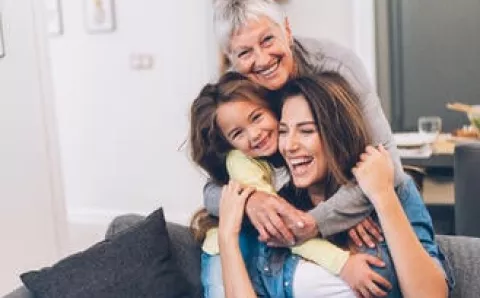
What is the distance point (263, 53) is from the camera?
5.33 feet

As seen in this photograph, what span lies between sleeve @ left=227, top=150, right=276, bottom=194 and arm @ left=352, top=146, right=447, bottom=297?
0.25 metres

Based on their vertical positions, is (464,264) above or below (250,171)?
below

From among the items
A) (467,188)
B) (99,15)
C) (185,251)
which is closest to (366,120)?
(185,251)

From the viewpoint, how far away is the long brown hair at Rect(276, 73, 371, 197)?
1.58 metres

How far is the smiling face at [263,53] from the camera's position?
162cm

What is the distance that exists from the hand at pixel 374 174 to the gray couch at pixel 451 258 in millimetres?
325

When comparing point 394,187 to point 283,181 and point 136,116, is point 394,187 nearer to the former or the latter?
point 283,181

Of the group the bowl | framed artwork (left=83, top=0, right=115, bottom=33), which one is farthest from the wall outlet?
the bowl

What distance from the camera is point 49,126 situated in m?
3.24

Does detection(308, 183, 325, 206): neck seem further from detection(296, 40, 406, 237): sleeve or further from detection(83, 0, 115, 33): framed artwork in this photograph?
detection(83, 0, 115, 33): framed artwork

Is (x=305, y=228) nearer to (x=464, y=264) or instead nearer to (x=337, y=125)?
(x=337, y=125)

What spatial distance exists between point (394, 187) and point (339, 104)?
23cm

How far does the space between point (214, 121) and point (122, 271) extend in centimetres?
43

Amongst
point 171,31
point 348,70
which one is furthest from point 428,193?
point 171,31
